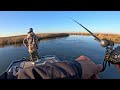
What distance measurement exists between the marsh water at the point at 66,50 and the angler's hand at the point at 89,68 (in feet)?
0.17

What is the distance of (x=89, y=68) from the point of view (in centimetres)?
369

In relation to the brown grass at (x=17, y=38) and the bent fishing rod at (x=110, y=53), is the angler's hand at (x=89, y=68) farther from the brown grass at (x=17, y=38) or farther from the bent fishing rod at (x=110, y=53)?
the brown grass at (x=17, y=38)

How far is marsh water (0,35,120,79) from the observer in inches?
146

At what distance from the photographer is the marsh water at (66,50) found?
12.2 feet

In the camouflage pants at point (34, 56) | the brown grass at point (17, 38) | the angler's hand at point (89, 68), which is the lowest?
the angler's hand at point (89, 68)

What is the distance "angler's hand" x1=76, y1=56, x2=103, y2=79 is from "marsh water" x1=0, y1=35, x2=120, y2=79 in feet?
0.17

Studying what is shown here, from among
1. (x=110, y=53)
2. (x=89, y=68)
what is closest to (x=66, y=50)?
(x=89, y=68)

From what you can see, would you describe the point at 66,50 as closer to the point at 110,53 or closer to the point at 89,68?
the point at 89,68

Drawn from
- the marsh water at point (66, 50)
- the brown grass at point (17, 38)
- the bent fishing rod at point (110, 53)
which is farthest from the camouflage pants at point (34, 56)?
the bent fishing rod at point (110, 53)

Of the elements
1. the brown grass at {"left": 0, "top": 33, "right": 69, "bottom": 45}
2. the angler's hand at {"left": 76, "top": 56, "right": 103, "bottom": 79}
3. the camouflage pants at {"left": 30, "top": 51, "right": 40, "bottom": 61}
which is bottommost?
the angler's hand at {"left": 76, "top": 56, "right": 103, "bottom": 79}

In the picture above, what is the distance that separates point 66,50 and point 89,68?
40 cm

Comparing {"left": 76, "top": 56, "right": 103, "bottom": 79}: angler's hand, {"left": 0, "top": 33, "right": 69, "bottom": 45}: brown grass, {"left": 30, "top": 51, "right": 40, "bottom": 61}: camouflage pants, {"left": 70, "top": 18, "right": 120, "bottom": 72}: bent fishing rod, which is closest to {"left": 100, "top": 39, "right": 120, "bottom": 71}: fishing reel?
{"left": 70, "top": 18, "right": 120, "bottom": 72}: bent fishing rod

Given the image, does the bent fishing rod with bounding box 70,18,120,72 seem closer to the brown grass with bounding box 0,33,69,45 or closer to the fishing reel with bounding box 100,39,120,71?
the fishing reel with bounding box 100,39,120,71

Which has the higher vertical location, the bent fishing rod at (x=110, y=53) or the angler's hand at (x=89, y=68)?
the bent fishing rod at (x=110, y=53)
